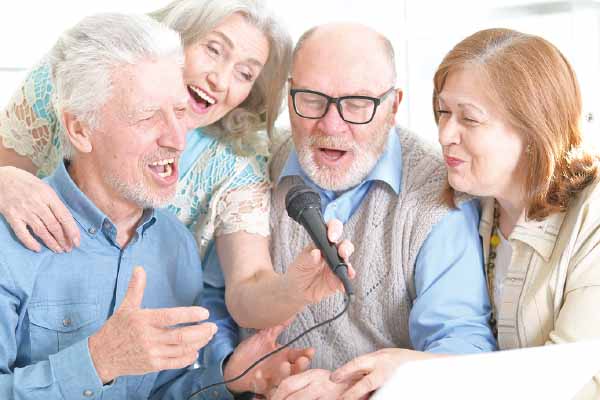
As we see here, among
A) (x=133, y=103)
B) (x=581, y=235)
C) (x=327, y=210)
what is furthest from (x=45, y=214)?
(x=581, y=235)

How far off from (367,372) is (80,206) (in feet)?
2.10

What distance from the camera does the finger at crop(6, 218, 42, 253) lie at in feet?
4.99

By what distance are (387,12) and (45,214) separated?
2277mm

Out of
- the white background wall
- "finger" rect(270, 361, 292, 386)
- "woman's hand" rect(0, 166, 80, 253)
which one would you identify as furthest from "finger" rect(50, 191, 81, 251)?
the white background wall

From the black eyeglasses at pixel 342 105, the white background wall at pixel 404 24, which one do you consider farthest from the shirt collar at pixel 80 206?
the white background wall at pixel 404 24

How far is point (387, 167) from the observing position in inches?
71.0

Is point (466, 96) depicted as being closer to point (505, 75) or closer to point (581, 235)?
point (505, 75)

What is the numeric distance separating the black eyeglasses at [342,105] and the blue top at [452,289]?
14cm

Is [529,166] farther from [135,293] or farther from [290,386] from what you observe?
[135,293]

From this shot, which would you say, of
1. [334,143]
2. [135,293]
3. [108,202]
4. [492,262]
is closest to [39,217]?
[108,202]

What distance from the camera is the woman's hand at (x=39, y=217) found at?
5.01ft

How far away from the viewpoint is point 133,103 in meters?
1.59

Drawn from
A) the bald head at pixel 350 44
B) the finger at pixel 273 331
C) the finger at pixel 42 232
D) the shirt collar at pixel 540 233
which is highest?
the bald head at pixel 350 44

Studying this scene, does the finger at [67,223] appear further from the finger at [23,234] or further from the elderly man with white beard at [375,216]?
the elderly man with white beard at [375,216]
